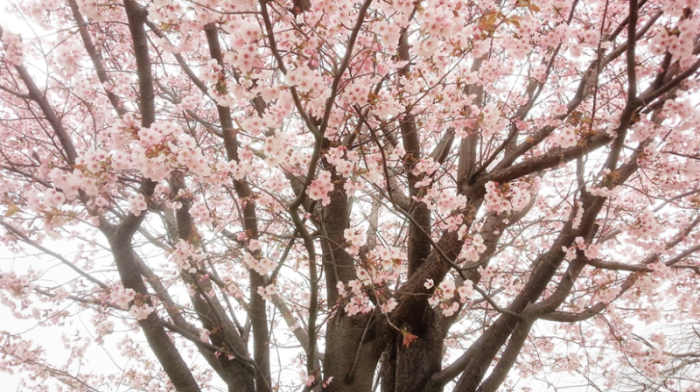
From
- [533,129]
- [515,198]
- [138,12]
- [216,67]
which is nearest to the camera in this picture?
[216,67]

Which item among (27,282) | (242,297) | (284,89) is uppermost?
(284,89)

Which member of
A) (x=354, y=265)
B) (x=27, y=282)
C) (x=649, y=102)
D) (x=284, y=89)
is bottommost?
(x=27, y=282)

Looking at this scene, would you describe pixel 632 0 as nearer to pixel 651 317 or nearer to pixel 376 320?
pixel 651 317

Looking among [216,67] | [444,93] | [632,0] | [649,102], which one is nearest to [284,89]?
[216,67]

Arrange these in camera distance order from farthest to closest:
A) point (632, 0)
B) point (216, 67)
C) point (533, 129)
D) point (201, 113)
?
point (201, 113), point (533, 129), point (216, 67), point (632, 0)

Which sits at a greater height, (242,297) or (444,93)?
(444,93)

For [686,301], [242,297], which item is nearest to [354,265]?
[242,297]

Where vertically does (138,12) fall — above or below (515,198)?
below

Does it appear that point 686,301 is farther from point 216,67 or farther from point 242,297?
point 216,67

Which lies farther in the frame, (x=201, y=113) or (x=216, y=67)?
(x=201, y=113)

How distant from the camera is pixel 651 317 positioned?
3021mm

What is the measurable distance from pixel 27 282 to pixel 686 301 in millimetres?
5022

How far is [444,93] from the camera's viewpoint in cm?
262

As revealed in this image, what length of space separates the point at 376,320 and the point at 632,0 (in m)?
2.60
